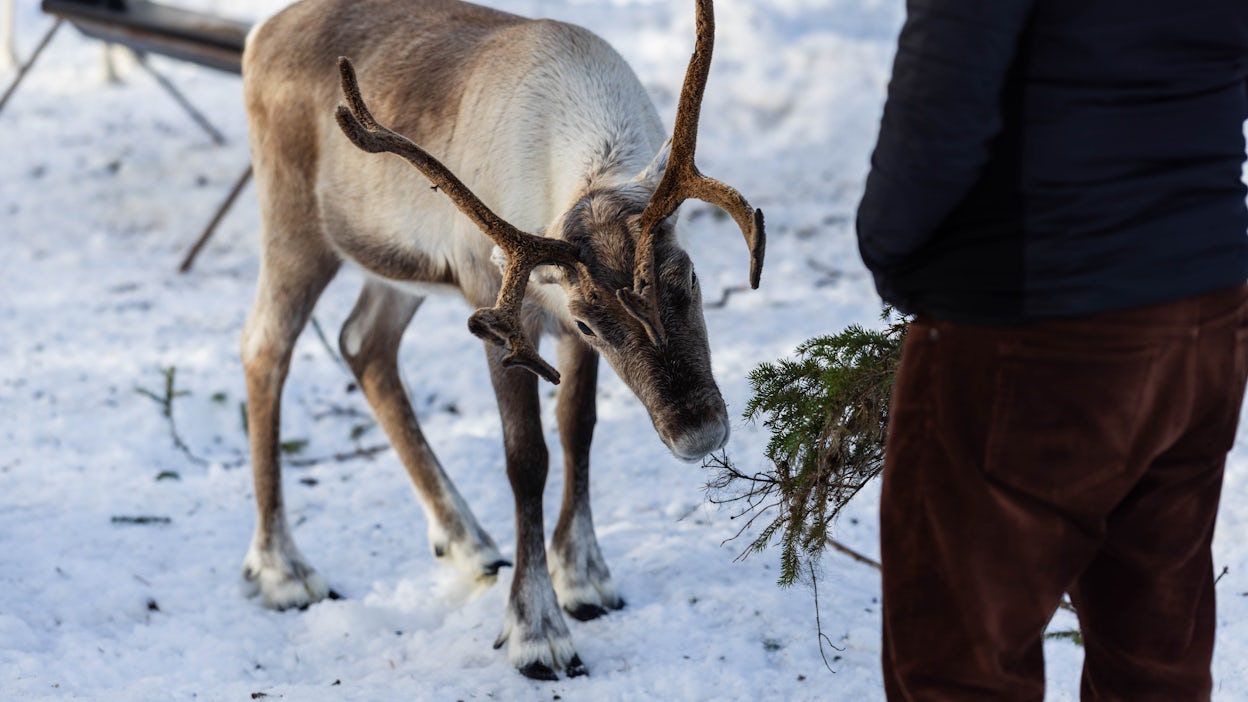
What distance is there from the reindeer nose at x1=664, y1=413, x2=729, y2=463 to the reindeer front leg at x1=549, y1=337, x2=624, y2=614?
96cm

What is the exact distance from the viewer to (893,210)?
67.2 inches

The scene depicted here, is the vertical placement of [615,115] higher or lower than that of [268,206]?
higher

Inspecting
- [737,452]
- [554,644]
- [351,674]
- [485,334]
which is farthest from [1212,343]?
[737,452]

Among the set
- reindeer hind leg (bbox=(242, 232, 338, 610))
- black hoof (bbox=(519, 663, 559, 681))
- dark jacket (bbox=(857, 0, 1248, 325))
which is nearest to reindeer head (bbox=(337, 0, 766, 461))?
black hoof (bbox=(519, 663, 559, 681))

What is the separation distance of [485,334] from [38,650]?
176 centimetres

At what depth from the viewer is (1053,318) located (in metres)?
1.68

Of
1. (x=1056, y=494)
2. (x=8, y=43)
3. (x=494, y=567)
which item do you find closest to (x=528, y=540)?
(x=494, y=567)

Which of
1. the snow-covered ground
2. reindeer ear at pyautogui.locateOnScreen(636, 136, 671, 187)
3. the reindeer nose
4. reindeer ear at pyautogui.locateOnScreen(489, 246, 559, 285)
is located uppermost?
reindeer ear at pyautogui.locateOnScreen(636, 136, 671, 187)

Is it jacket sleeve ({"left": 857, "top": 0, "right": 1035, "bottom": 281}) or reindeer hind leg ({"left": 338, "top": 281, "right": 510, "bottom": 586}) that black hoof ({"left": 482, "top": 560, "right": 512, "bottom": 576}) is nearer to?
reindeer hind leg ({"left": 338, "top": 281, "right": 510, "bottom": 586})

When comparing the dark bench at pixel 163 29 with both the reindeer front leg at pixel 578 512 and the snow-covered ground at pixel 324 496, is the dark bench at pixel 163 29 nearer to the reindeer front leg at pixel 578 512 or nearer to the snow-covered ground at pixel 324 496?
the snow-covered ground at pixel 324 496

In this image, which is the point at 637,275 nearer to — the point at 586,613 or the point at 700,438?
the point at 700,438

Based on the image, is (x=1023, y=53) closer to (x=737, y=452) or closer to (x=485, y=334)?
(x=485, y=334)

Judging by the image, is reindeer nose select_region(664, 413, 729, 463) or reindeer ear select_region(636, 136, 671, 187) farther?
reindeer ear select_region(636, 136, 671, 187)

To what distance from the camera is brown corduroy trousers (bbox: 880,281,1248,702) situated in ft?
5.51
